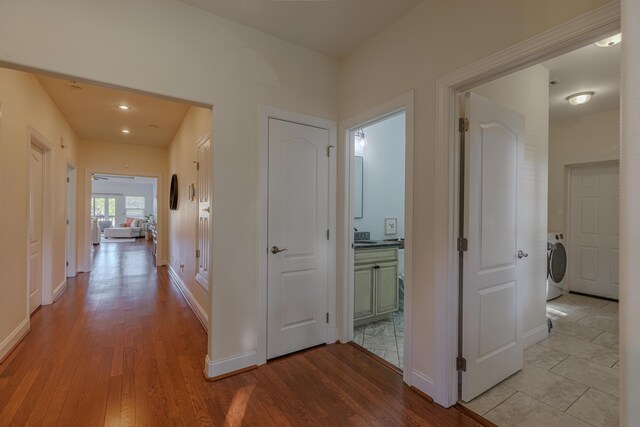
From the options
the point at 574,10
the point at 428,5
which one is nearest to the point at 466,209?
the point at 574,10

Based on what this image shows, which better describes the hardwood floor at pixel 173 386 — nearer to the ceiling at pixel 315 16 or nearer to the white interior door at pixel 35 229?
the white interior door at pixel 35 229

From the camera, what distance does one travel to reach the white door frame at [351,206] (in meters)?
2.14

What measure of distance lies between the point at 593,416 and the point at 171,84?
140 inches

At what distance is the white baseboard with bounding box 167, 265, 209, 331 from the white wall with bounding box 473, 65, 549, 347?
315 cm

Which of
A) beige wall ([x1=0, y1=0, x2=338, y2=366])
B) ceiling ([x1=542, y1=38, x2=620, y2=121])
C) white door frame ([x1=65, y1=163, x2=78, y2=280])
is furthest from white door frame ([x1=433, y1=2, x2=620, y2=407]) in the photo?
white door frame ([x1=65, y1=163, x2=78, y2=280])

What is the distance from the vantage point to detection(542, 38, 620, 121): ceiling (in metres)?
2.83

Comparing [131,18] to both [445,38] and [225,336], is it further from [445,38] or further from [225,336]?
[225,336]

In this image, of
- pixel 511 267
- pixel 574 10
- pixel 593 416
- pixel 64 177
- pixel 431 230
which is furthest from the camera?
pixel 64 177

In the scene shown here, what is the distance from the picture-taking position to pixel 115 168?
20.2 ft

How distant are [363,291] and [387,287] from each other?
0.36m

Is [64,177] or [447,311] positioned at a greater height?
[64,177]

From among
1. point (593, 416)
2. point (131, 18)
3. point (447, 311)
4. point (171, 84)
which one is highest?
point (131, 18)

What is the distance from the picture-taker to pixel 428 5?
2.04 m

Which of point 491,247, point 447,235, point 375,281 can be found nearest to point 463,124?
point 447,235
